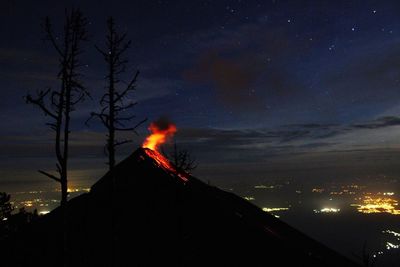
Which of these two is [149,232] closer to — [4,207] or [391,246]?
[4,207]

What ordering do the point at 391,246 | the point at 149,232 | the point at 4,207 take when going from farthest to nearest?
the point at 391,246, the point at 4,207, the point at 149,232

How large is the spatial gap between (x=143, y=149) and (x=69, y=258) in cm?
548

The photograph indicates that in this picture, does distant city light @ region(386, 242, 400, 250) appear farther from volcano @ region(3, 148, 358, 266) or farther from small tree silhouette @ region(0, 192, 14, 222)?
volcano @ region(3, 148, 358, 266)

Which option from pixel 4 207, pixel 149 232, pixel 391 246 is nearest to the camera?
pixel 149 232

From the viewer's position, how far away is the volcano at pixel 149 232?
533 inches

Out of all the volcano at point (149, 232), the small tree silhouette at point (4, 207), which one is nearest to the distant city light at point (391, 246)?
the small tree silhouette at point (4, 207)

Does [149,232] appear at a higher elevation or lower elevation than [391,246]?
higher

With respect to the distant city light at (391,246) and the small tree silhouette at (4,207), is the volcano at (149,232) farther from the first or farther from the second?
the distant city light at (391,246)

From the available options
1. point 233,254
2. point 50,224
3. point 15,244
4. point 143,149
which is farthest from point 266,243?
point 15,244

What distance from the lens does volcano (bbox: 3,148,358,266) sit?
533 inches

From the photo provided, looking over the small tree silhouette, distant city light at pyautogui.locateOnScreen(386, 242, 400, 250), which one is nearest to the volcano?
the small tree silhouette

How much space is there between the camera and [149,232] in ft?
47.6

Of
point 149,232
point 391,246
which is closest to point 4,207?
point 149,232

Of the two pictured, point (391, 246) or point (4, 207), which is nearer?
point (4, 207)
